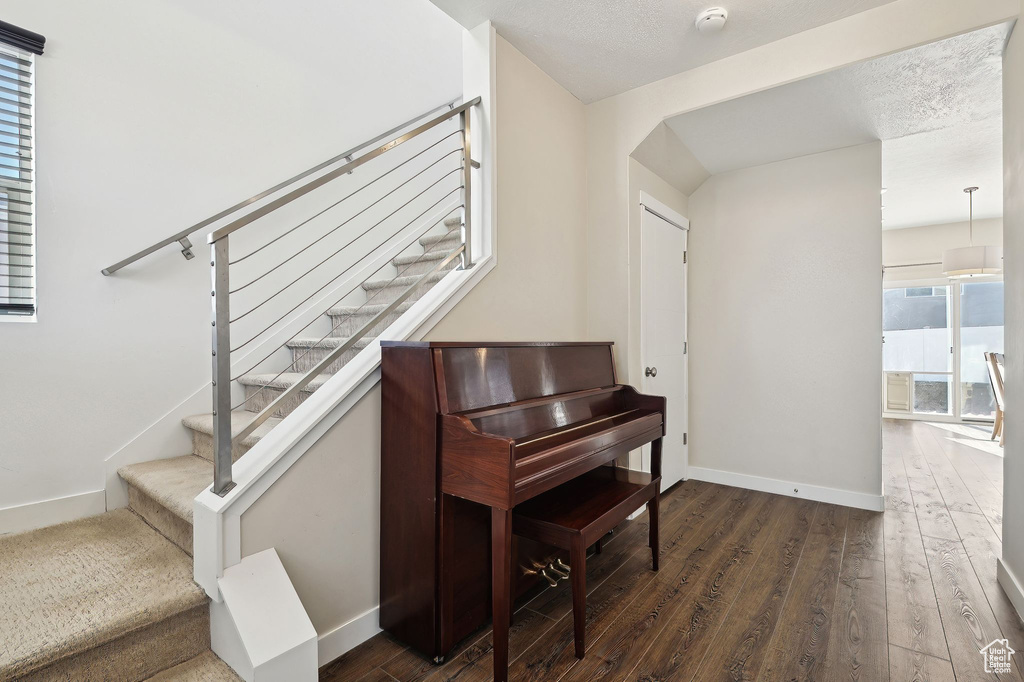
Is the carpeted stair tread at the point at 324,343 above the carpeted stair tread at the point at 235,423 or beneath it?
above

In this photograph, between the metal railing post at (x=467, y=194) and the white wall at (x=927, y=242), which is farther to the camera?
the white wall at (x=927, y=242)

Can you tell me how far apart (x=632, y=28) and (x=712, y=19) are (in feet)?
1.20

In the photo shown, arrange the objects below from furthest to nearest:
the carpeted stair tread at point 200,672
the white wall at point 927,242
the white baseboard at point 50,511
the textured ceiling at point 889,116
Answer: the white wall at point 927,242 < the textured ceiling at point 889,116 < the white baseboard at point 50,511 < the carpeted stair tread at point 200,672

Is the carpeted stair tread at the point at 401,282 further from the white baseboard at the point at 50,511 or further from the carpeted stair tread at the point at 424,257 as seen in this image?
the white baseboard at the point at 50,511

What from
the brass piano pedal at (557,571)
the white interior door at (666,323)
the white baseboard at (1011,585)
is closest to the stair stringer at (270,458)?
the brass piano pedal at (557,571)

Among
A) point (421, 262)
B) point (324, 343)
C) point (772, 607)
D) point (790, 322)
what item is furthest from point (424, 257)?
point (790, 322)

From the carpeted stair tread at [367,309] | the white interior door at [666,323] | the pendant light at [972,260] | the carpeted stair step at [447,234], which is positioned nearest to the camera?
the carpeted stair tread at [367,309]

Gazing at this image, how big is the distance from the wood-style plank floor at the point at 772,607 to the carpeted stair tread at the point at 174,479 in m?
0.76

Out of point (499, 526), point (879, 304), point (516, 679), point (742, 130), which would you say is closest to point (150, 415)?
point (499, 526)

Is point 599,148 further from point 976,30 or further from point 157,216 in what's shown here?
point 157,216

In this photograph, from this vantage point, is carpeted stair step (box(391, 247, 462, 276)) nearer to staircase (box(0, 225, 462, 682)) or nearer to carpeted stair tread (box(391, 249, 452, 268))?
carpeted stair tread (box(391, 249, 452, 268))

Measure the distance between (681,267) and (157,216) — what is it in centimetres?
334

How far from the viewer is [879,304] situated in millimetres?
3154

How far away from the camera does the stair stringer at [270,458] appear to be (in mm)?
1403
